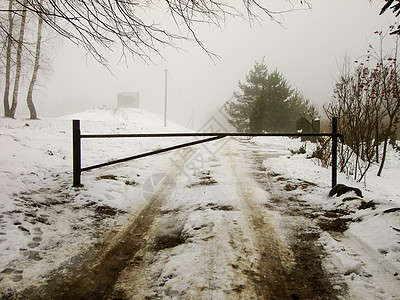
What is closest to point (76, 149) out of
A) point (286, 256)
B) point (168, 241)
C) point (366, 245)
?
point (168, 241)

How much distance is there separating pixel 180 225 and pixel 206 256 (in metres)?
0.83

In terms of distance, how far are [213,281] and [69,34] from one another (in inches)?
118

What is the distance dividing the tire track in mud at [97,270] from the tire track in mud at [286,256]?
1144 mm

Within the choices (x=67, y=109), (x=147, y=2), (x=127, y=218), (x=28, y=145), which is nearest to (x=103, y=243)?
(x=127, y=218)

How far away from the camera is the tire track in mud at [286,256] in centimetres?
185

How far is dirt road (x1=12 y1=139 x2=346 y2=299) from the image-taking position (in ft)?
6.07

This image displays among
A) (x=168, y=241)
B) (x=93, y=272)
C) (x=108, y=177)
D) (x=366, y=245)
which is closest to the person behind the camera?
(x=93, y=272)

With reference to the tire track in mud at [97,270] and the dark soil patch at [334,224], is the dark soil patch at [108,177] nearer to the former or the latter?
the tire track in mud at [97,270]

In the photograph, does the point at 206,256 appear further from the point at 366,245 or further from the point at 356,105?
the point at 356,105

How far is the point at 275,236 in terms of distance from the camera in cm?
271

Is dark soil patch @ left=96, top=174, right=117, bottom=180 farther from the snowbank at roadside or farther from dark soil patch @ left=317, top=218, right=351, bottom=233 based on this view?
dark soil patch @ left=317, top=218, right=351, bottom=233

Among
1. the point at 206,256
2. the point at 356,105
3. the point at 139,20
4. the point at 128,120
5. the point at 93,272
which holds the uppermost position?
the point at 139,20

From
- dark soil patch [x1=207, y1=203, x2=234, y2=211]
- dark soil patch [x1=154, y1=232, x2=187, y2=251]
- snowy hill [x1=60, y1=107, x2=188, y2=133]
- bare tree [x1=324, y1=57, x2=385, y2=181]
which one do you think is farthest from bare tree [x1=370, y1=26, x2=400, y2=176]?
snowy hill [x1=60, y1=107, x2=188, y2=133]

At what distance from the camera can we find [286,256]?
232cm
